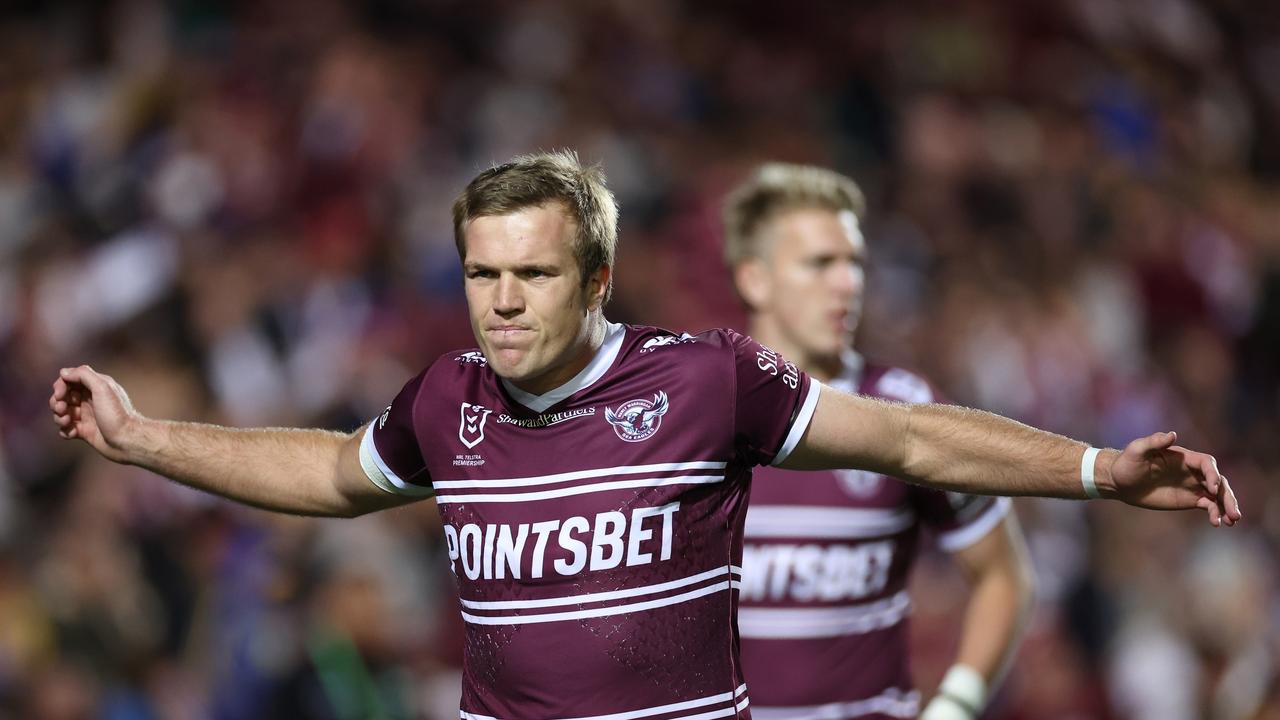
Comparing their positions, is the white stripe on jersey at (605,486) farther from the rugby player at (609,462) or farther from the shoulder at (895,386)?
the shoulder at (895,386)

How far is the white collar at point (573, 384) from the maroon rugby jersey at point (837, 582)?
4.49 ft

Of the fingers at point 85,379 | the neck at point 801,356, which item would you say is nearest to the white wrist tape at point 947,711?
the neck at point 801,356

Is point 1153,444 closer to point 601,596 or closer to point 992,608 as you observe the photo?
point 601,596

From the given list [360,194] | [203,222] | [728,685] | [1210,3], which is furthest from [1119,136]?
[728,685]

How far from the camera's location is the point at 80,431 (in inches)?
166

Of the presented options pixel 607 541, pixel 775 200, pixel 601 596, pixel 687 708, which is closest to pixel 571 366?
pixel 607 541

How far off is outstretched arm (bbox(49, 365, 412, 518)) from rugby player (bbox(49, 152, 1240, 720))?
0.96 ft

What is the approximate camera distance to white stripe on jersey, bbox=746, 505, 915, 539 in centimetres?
514

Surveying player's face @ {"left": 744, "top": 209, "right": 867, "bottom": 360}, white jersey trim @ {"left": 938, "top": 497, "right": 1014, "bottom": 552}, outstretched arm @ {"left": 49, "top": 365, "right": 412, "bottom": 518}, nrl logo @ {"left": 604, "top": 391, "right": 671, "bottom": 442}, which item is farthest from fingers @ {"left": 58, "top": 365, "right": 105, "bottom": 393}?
white jersey trim @ {"left": 938, "top": 497, "right": 1014, "bottom": 552}

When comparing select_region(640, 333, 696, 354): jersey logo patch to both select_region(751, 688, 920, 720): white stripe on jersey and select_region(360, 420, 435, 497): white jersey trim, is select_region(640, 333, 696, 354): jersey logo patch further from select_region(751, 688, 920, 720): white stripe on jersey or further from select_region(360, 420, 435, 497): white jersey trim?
select_region(751, 688, 920, 720): white stripe on jersey

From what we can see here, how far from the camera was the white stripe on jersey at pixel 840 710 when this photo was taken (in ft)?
16.5

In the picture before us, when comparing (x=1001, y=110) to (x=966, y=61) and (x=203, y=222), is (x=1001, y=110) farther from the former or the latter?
(x=203, y=222)

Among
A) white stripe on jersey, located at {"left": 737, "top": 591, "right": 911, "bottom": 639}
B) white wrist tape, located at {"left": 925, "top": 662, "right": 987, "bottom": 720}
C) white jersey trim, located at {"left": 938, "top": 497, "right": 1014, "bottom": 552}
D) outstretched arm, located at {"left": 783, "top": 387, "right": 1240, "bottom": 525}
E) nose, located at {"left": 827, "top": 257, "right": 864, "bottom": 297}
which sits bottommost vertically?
white wrist tape, located at {"left": 925, "top": 662, "right": 987, "bottom": 720}

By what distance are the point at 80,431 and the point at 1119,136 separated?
1189cm
